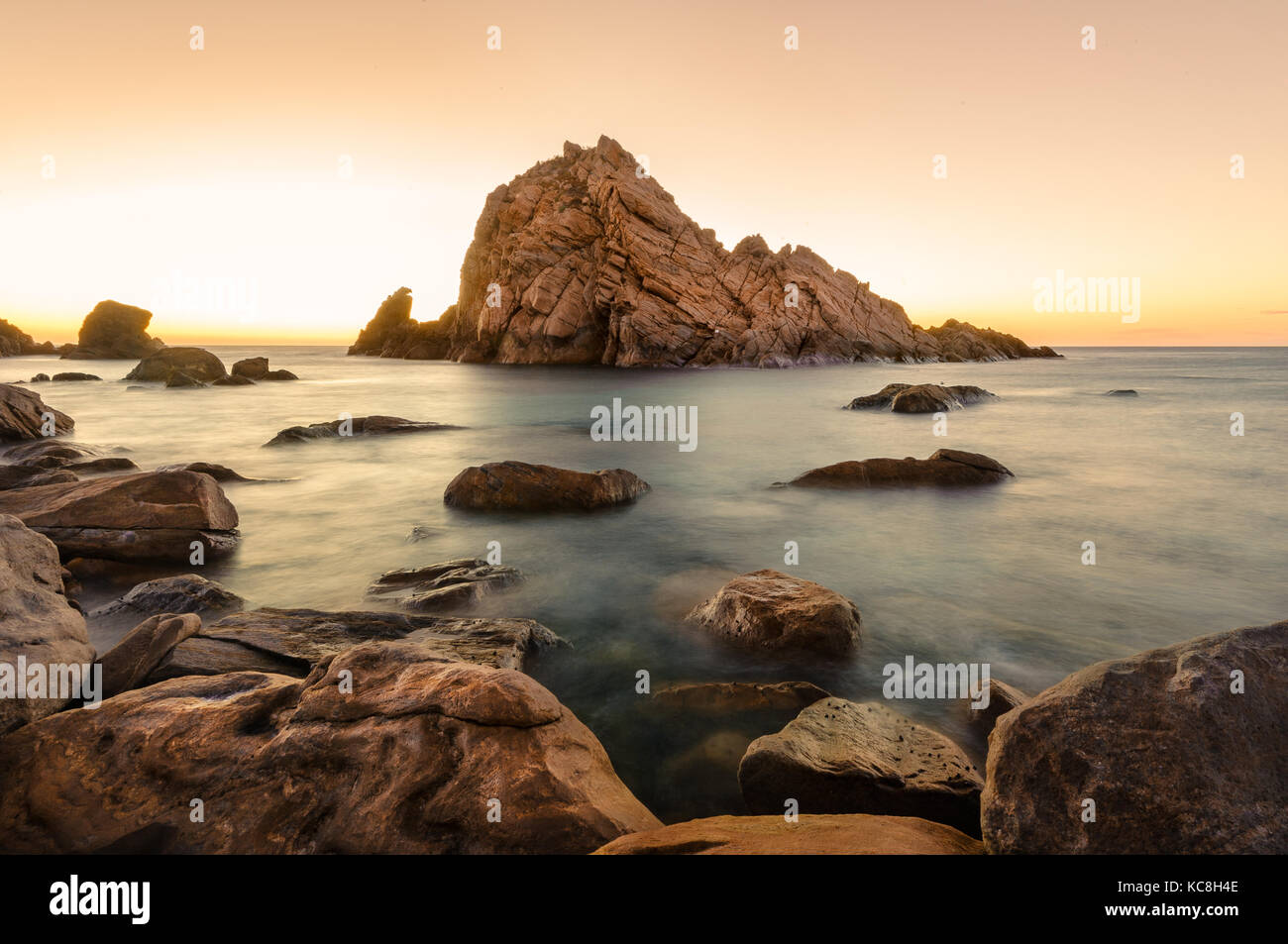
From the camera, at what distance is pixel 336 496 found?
38.3 feet

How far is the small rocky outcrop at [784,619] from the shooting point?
5.64 metres

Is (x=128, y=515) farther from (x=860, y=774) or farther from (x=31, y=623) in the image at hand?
(x=860, y=774)

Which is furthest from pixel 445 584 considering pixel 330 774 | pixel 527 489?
pixel 330 774

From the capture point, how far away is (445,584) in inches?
271

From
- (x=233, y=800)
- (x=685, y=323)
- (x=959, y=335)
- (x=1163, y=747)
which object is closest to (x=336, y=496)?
(x=233, y=800)

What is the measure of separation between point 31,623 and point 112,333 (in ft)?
331

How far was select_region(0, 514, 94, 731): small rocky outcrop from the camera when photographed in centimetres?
338

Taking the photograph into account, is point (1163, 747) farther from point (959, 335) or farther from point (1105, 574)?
point (959, 335)

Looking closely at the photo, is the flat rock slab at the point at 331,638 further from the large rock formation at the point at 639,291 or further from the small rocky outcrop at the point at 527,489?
the large rock formation at the point at 639,291

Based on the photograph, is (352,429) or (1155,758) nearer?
(1155,758)

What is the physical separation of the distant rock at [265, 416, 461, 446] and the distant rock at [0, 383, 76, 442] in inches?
238

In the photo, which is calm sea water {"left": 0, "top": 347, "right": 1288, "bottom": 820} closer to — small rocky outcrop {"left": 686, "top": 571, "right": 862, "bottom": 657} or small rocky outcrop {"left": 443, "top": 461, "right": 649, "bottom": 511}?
small rocky outcrop {"left": 686, "top": 571, "right": 862, "bottom": 657}

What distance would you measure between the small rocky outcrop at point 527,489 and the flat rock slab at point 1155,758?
8.15m
